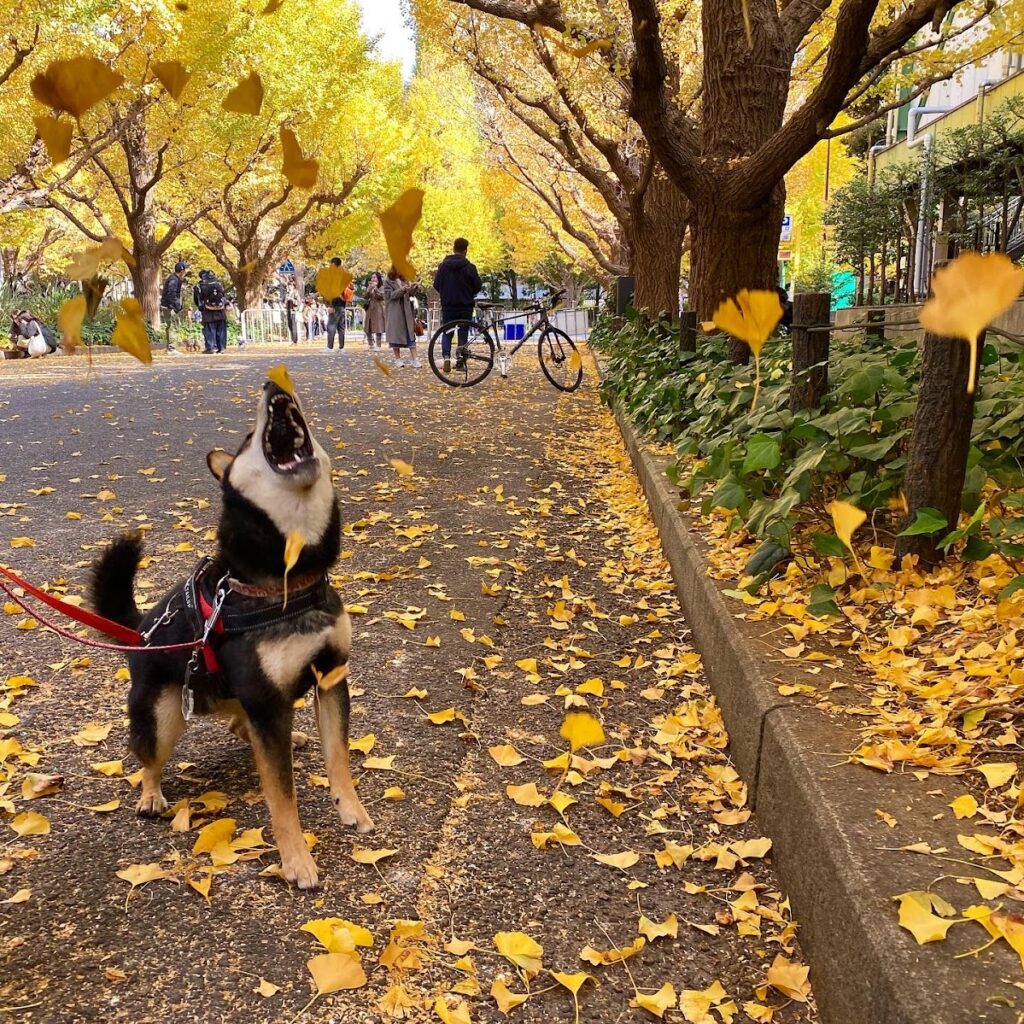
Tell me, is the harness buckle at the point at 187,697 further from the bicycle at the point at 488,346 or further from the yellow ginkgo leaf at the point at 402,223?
the bicycle at the point at 488,346

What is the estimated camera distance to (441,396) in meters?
12.9

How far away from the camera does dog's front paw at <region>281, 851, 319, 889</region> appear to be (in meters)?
2.29

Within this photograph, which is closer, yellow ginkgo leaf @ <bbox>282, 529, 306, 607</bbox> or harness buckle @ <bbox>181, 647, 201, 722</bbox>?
yellow ginkgo leaf @ <bbox>282, 529, 306, 607</bbox>

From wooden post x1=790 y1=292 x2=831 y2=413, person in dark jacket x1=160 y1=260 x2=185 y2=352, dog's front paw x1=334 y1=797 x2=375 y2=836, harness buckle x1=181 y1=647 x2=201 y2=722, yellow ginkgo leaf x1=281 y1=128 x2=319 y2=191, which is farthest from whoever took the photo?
person in dark jacket x1=160 y1=260 x2=185 y2=352

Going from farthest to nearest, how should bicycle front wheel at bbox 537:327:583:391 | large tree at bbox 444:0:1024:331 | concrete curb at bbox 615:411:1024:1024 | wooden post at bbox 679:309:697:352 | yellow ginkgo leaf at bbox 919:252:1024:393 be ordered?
bicycle front wheel at bbox 537:327:583:391, wooden post at bbox 679:309:697:352, large tree at bbox 444:0:1024:331, yellow ginkgo leaf at bbox 919:252:1024:393, concrete curb at bbox 615:411:1024:1024

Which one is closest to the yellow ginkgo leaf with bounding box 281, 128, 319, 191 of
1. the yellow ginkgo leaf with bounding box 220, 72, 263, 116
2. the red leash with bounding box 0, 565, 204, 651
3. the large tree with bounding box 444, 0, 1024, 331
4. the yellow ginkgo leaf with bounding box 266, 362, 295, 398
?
the yellow ginkgo leaf with bounding box 220, 72, 263, 116

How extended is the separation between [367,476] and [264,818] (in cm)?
481

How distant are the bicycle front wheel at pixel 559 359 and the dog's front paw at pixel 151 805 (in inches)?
409

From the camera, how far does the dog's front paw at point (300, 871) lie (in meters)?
2.29

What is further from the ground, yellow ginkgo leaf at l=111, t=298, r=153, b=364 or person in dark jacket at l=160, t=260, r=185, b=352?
person in dark jacket at l=160, t=260, r=185, b=352

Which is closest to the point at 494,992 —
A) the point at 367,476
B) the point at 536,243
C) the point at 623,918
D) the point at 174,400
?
the point at 623,918

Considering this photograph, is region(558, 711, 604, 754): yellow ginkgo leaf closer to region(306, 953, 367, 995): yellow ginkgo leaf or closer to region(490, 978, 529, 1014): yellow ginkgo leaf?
region(490, 978, 529, 1014): yellow ginkgo leaf

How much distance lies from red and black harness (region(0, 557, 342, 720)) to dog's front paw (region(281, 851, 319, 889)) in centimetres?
49

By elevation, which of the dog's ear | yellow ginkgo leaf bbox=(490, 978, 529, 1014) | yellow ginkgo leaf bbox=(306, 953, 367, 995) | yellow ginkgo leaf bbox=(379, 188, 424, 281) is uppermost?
yellow ginkgo leaf bbox=(379, 188, 424, 281)
